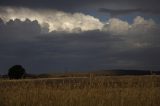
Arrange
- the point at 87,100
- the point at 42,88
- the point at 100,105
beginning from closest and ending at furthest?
1. the point at 100,105
2. the point at 87,100
3. the point at 42,88

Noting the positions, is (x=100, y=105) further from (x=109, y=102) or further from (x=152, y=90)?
(x=152, y=90)

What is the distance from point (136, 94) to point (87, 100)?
1.87 meters

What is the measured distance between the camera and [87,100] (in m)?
14.2

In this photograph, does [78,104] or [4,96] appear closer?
[78,104]

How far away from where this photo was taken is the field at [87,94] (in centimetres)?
1389

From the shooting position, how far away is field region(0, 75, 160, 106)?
1389 centimetres

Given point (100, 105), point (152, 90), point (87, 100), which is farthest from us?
point (152, 90)

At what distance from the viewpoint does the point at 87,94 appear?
14.9 m

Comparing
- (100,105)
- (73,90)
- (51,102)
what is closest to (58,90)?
(73,90)

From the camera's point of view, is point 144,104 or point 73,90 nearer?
point 144,104

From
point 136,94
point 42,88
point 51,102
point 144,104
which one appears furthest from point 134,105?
point 42,88

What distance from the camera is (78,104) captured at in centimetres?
1373

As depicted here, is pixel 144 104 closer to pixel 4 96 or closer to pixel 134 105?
pixel 134 105

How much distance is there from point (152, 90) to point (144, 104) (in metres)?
1.50
